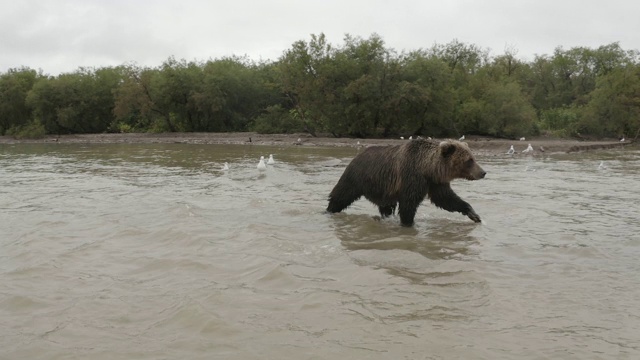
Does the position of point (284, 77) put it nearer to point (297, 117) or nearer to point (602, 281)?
point (297, 117)

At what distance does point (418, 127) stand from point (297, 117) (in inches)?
585

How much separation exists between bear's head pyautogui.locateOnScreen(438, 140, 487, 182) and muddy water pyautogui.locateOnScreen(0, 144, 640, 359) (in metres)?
0.99

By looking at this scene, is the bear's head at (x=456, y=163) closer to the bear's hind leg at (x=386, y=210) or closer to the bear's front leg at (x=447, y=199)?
the bear's front leg at (x=447, y=199)

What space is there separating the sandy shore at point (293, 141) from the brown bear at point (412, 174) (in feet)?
82.7

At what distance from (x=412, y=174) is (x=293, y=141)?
128 ft

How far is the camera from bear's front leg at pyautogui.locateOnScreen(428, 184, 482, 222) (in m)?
8.92

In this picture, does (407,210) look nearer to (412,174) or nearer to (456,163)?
(412,174)

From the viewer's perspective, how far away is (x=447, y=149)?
28.2 feet

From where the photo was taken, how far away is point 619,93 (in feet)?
153

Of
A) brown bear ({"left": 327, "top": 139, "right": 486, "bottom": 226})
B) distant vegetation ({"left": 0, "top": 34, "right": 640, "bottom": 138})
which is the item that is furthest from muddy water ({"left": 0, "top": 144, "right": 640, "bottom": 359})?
distant vegetation ({"left": 0, "top": 34, "right": 640, "bottom": 138})

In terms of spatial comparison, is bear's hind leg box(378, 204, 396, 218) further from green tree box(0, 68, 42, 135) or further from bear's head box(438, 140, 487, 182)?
green tree box(0, 68, 42, 135)

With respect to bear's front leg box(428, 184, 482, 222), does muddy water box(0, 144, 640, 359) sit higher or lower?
lower

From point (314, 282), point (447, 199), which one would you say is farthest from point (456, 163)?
point (314, 282)

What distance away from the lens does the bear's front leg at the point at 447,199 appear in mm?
8922
